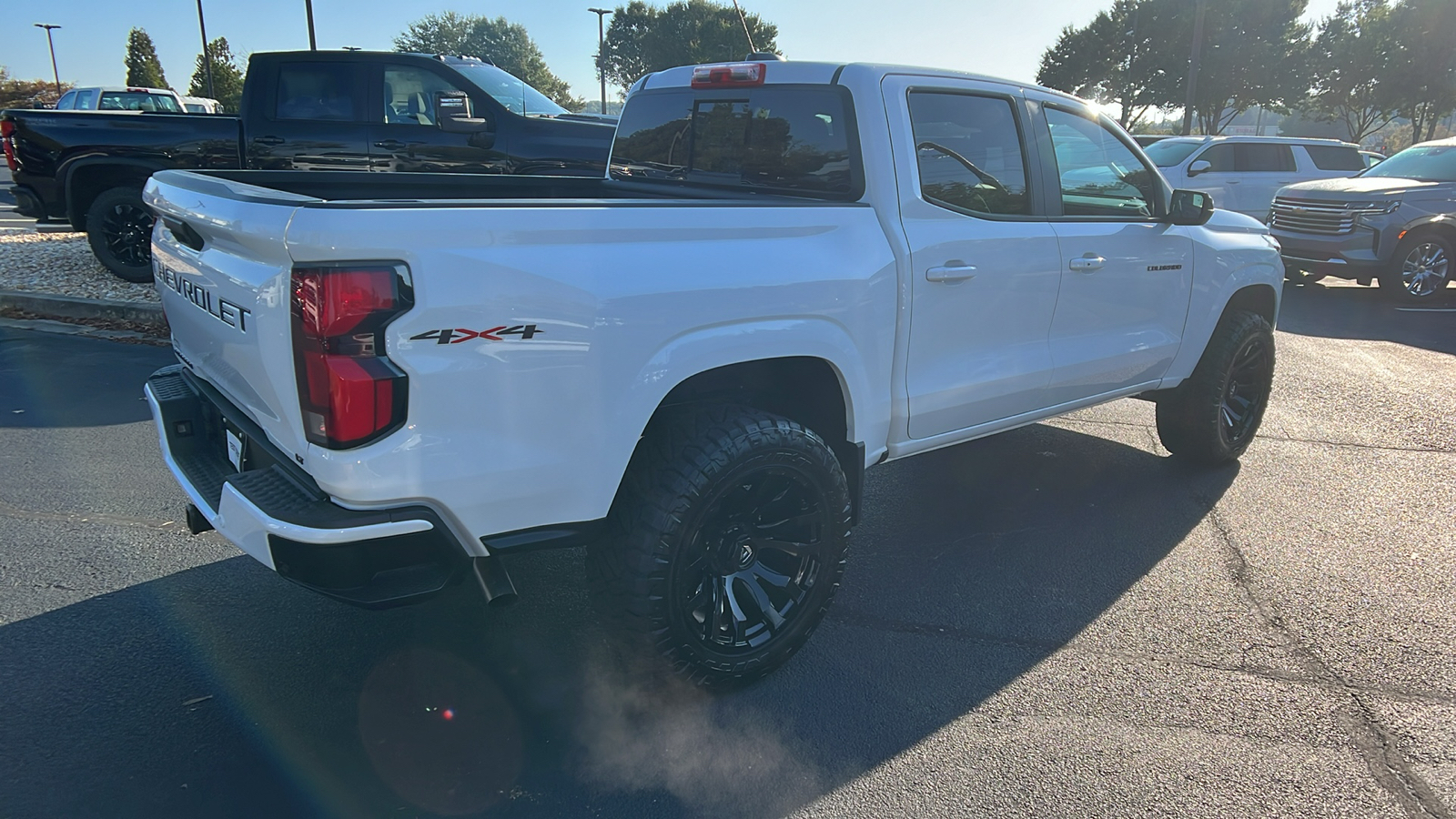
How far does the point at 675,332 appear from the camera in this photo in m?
2.45

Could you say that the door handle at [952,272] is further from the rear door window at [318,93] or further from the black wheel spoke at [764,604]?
the rear door window at [318,93]

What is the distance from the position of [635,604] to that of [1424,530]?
383 cm

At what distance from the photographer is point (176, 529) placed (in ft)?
12.6

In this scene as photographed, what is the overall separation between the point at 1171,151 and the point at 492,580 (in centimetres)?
1410

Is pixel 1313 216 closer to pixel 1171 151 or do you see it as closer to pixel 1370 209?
pixel 1370 209

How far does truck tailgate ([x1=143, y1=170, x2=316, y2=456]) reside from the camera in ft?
6.97

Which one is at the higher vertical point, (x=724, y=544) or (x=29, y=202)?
(x=29, y=202)

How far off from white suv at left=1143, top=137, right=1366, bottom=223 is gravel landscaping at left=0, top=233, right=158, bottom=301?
12702mm

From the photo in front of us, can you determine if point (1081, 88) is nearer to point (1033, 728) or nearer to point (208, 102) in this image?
point (208, 102)

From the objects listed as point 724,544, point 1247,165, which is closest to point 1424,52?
point 1247,165

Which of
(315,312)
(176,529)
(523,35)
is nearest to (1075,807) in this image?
(315,312)

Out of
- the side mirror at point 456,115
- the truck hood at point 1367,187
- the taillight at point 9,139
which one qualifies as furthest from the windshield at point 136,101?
the truck hood at point 1367,187

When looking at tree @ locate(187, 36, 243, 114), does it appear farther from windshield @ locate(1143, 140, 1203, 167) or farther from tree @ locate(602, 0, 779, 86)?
windshield @ locate(1143, 140, 1203, 167)

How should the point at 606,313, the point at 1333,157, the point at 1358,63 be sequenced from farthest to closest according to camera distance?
the point at 1358,63 → the point at 1333,157 → the point at 606,313
